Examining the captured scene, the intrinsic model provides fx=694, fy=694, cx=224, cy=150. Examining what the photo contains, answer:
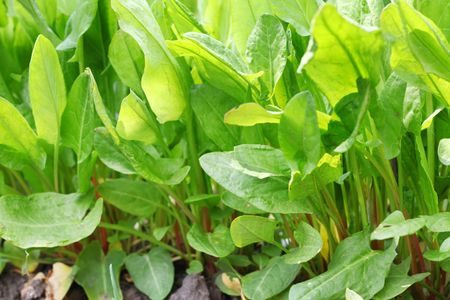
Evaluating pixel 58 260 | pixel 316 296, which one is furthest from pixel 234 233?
pixel 58 260

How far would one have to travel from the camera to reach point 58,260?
1.32 m

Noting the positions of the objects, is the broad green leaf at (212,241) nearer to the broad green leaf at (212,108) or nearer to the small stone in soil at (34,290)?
the broad green leaf at (212,108)

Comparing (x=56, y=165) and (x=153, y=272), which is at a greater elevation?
(x=56, y=165)

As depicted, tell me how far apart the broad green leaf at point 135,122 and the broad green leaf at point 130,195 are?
12 centimetres

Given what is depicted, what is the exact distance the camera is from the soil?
1.14 metres

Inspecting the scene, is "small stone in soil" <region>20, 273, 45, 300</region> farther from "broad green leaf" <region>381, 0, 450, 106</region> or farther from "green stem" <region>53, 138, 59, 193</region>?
"broad green leaf" <region>381, 0, 450, 106</region>

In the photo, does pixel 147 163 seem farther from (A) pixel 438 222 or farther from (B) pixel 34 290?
(A) pixel 438 222

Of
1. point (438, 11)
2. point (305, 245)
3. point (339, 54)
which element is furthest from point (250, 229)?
point (438, 11)

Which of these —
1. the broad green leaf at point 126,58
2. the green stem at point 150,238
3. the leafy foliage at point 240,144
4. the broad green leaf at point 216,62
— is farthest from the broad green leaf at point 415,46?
the green stem at point 150,238

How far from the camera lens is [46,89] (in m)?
1.10

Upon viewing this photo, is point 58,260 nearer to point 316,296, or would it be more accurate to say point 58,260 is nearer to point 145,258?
point 145,258

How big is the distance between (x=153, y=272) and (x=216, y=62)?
413 mm

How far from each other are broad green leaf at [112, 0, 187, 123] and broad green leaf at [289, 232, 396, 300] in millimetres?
332

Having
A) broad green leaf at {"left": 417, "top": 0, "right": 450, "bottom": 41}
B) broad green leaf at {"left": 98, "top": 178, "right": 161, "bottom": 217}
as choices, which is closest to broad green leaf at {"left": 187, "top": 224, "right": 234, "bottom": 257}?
broad green leaf at {"left": 98, "top": 178, "right": 161, "bottom": 217}
